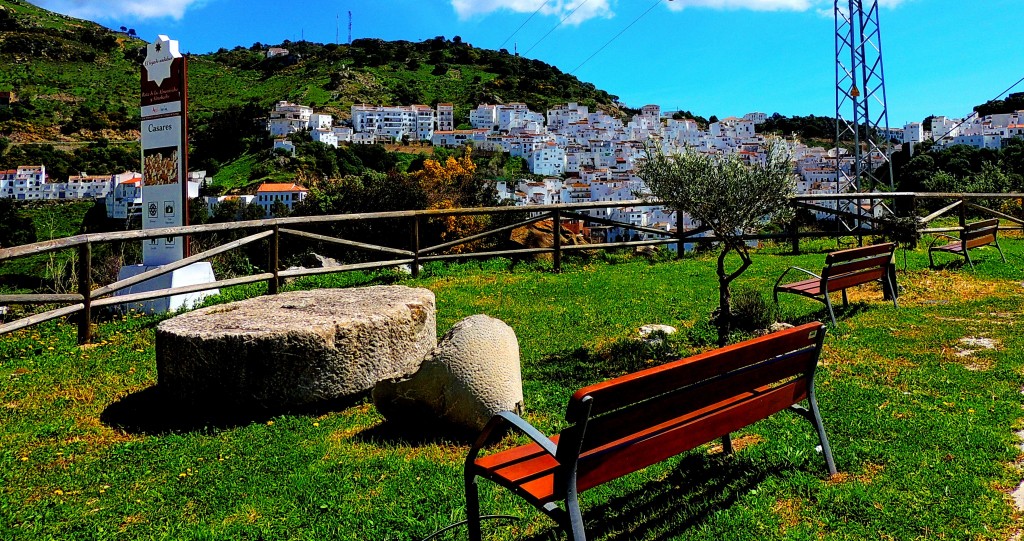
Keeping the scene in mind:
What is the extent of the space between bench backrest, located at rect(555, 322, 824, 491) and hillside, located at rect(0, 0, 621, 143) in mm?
95572

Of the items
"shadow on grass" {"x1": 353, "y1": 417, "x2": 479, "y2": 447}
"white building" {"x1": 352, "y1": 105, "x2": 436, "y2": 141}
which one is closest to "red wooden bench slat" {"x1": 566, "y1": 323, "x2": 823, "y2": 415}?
"shadow on grass" {"x1": 353, "y1": 417, "x2": 479, "y2": 447}

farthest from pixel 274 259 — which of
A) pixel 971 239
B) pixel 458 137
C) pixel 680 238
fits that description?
pixel 458 137

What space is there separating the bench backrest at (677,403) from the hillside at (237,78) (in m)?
95.6

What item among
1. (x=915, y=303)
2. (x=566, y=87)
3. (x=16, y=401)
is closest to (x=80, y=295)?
(x=16, y=401)

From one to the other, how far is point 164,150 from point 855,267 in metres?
8.95

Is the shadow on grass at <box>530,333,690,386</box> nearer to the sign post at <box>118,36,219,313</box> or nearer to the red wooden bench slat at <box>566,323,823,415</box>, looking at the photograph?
the red wooden bench slat at <box>566,323,823,415</box>

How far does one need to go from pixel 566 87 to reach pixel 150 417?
162m

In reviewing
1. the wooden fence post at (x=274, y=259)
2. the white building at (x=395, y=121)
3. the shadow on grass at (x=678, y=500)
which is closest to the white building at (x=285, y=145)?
the white building at (x=395, y=121)

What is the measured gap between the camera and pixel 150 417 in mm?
4723

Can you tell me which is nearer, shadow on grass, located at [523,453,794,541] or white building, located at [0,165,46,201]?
shadow on grass, located at [523,453,794,541]

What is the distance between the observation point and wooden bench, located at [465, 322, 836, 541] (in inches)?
95.6

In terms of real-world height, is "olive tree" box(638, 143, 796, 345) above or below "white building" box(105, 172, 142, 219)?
below

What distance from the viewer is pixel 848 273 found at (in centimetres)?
690

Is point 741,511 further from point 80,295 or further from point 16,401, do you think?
point 80,295
